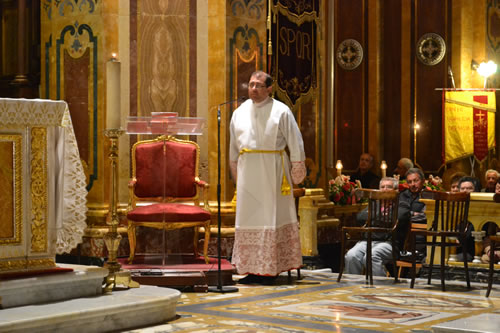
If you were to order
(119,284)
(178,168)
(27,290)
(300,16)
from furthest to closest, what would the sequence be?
(300,16) < (178,168) < (119,284) < (27,290)

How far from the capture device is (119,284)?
20.4 feet

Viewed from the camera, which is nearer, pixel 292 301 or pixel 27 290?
pixel 27 290

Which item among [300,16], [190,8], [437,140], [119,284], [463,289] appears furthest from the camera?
[437,140]

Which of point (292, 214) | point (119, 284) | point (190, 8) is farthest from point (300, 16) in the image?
point (119, 284)

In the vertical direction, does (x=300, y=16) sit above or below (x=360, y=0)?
below

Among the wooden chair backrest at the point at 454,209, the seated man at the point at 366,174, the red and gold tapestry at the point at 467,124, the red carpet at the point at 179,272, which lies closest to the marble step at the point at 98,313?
the red carpet at the point at 179,272

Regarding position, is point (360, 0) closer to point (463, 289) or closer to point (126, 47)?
point (126, 47)

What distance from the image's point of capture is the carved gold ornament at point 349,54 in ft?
51.8

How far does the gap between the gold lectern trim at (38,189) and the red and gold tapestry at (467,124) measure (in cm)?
1019

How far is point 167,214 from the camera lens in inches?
306

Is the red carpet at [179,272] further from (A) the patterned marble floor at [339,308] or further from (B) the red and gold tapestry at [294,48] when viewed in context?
(B) the red and gold tapestry at [294,48]

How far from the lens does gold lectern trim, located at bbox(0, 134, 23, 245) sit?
5660mm

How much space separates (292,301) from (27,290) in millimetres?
2235

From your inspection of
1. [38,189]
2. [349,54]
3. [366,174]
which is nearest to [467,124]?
[366,174]
